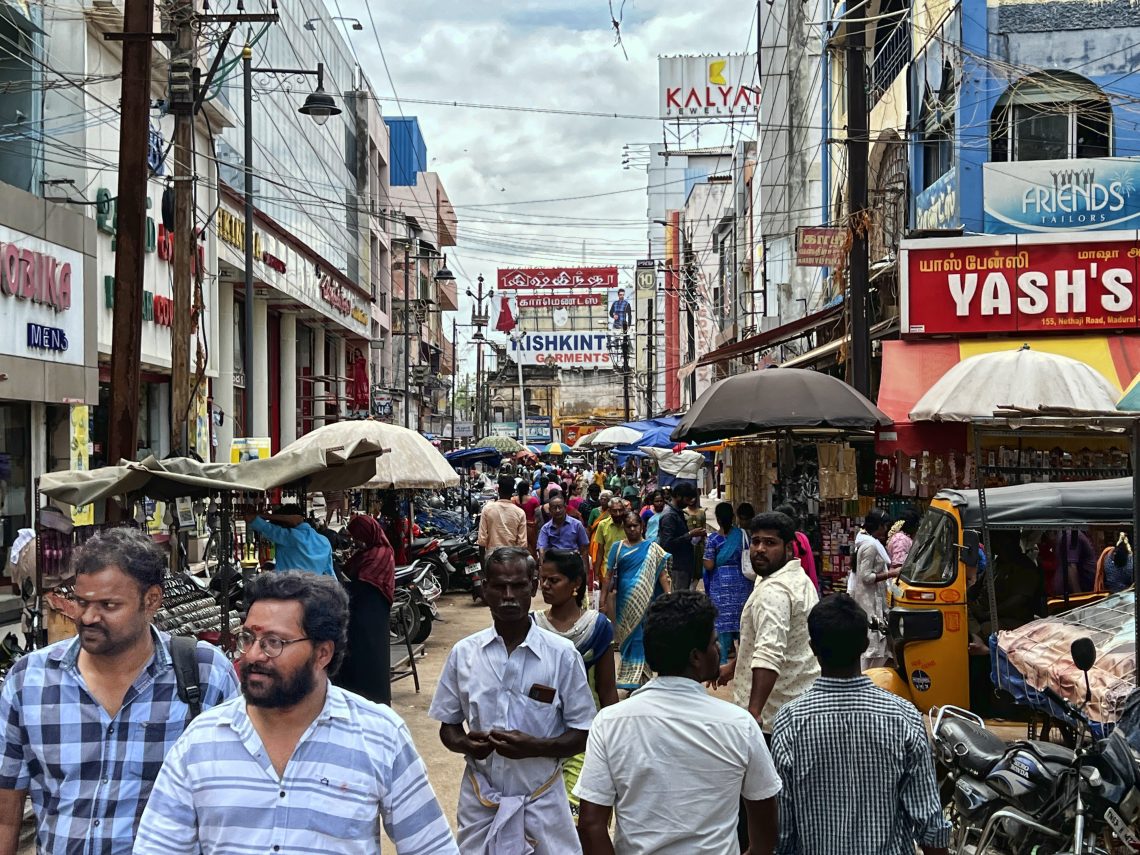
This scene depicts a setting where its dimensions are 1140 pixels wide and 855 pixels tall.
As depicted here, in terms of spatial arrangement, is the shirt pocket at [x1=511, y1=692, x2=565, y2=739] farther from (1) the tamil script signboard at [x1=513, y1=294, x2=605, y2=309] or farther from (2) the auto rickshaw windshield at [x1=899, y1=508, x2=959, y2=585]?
(1) the tamil script signboard at [x1=513, y1=294, x2=605, y2=309]

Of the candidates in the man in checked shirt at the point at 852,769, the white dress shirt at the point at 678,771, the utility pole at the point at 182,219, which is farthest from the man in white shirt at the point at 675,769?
the utility pole at the point at 182,219

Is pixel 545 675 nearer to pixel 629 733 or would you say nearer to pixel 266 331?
pixel 629 733

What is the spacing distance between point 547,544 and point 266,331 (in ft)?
82.3

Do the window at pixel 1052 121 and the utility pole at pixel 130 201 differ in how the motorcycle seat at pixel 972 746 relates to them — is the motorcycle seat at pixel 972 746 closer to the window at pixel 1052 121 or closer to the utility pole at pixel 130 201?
the utility pole at pixel 130 201

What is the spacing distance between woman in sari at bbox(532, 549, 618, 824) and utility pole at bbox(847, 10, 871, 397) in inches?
391

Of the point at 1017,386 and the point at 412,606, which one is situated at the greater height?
the point at 1017,386

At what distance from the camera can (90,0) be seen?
1892 cm

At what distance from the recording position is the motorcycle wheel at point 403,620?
42.6 ft

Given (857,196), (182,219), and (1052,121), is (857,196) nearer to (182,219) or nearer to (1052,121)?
(1052,121)

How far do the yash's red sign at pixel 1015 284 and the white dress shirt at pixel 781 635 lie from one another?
41.5 ft

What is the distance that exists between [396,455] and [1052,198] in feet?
36.1

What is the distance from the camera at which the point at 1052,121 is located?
739 inches

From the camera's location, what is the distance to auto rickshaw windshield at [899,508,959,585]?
8797 mm

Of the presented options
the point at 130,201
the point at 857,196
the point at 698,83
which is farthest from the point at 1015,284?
the point at 698,83
